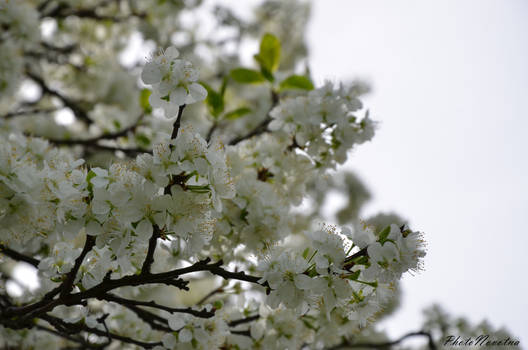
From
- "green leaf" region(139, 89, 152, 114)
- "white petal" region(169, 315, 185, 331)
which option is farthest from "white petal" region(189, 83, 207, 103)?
"green leaf" region(139, 89, 152, 114)

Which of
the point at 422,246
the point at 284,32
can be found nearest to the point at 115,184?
the point at 422,246

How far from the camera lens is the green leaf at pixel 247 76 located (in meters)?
2.55

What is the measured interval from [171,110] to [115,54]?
4850 mm

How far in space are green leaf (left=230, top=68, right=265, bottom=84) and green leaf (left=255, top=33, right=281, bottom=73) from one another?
2.9 inches

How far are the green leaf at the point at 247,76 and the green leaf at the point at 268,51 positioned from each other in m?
0.07

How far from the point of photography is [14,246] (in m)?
2.03

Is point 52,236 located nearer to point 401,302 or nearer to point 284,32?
point 401,302

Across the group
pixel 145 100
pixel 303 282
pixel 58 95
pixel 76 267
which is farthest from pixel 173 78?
pixel 58 95

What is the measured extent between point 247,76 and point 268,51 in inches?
7.7

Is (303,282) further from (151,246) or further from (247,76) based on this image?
(247,76)

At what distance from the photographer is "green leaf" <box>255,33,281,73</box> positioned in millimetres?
2504

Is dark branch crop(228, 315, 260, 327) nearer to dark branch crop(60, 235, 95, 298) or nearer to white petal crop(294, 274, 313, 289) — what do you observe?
white petal crop(294, 274, 313, 289)

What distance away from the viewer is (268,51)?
2512mm

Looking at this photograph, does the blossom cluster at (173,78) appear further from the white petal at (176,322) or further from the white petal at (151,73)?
the white petal at (176,322)
